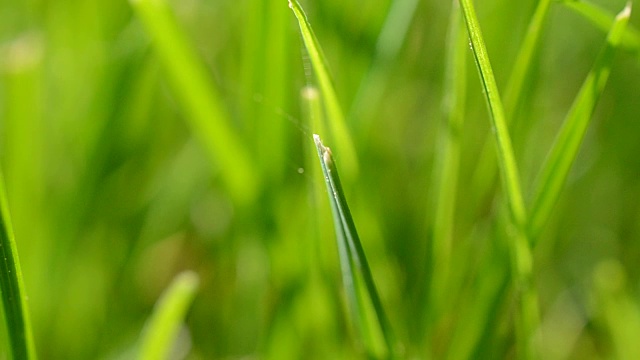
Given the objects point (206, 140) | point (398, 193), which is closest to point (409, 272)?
point (398, 193)

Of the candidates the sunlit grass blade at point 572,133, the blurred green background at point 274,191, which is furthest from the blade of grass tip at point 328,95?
the sunlit grass blade at point 572,133

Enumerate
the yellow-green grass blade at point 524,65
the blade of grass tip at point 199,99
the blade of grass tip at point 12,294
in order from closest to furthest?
1. the blade of grass tip at point 12,294
2. the yellow-green grass blade at point 524,65
3. the blade of grass tip at point 199,99

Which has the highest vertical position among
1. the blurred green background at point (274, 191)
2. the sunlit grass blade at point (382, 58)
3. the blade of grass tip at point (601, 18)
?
the blade of grass tip at point (601, 18)

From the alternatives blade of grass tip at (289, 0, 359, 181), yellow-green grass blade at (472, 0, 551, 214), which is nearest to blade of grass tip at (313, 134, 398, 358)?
blade of grass tip at (289, 0, 359, 181)

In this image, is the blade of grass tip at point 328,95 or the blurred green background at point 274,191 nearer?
the blade of grass tip at point 328,95

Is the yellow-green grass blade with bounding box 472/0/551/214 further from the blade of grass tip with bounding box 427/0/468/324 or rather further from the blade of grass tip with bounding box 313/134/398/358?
the blade of grass tip with bounding box 313/134/398/358

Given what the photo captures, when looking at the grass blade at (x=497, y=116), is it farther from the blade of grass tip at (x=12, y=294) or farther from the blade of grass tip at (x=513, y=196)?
the blade of grass tip at (x=12, y=294)

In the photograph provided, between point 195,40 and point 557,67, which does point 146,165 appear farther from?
point 557,67
